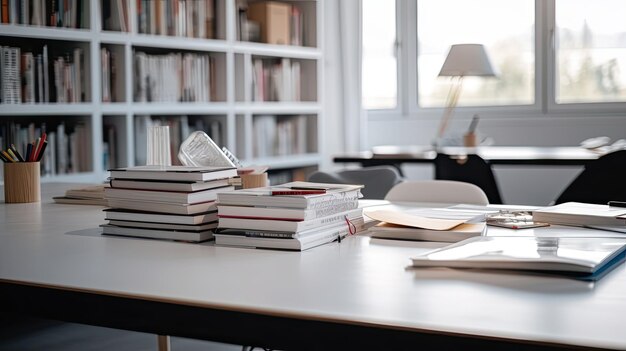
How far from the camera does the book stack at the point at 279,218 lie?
5.28ft

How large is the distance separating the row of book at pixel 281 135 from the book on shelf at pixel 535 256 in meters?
4.04

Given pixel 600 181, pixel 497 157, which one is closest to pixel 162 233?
pixel 600 181

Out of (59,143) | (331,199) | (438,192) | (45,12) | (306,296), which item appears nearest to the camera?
(306,296)

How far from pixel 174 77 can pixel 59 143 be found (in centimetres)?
91

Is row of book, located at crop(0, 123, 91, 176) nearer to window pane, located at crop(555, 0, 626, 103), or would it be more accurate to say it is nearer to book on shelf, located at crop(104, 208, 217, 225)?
book on shelf, located at crop(104, 208, 217, 225)

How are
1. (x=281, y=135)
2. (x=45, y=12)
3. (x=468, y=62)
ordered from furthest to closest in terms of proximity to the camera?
(x=281, y=135) → (x=468, y=62) → (x=45, y=12)

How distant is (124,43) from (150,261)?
313 centimetres

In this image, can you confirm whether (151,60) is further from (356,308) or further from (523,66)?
(356,308)

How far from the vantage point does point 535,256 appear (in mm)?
1357

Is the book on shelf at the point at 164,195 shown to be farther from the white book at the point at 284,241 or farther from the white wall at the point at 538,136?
the white wall at the point at 538,136

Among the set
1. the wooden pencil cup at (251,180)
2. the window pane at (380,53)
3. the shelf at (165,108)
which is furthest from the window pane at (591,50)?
the wooden pencil cup at (251,180)

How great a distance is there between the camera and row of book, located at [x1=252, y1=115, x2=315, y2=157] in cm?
559

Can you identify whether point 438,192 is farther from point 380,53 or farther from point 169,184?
point 380,53

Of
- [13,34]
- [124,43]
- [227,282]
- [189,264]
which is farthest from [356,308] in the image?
[124,43]
